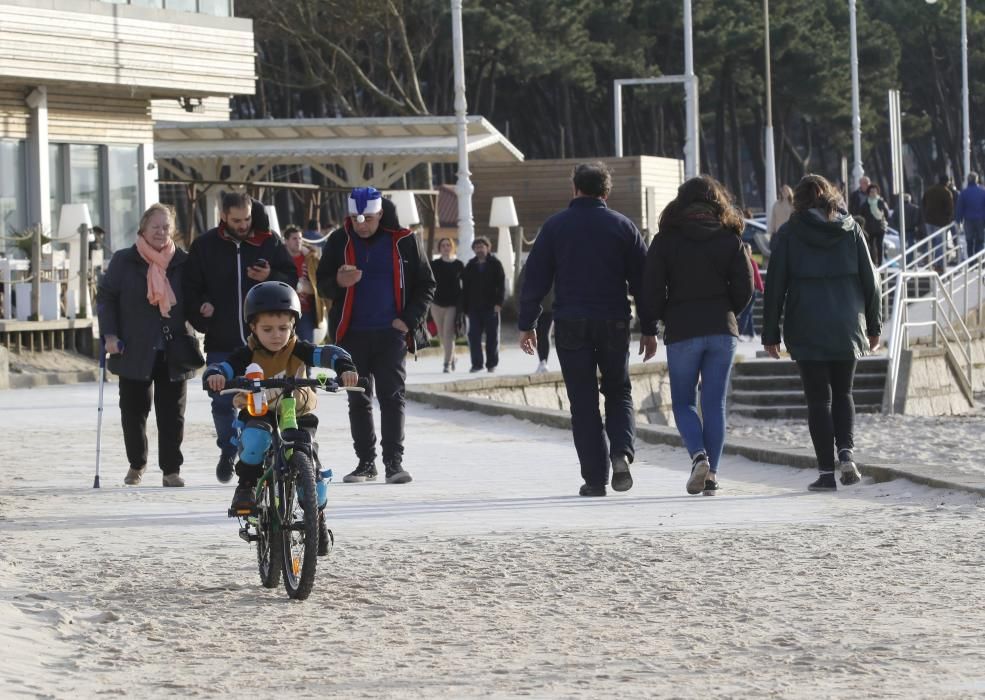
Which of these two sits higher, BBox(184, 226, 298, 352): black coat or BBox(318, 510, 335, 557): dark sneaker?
BBox(184, 226, 298, 352): black coat

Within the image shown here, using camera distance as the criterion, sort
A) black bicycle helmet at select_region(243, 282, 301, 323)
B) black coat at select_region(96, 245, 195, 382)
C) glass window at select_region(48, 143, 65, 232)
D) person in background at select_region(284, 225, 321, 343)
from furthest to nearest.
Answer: glass window at select_region(48, 143, 65, 232) → person in background at select_region(284, 225, 321, 343) → black coat at select_region(96, 245, 195, 382) → black bicycle helmet at select_region(243, 282, 301, 323)

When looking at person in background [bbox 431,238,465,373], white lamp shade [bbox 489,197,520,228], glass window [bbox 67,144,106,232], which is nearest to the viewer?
person in background [bbox 431,238,465,373]

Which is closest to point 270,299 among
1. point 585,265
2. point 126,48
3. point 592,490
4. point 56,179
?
point 585,265

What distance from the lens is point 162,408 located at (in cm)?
1193

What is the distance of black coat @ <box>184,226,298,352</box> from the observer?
11500mm

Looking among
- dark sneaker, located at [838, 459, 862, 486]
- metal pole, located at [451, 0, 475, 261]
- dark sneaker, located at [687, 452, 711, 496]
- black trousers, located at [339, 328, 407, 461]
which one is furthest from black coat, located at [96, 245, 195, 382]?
metal pole, located at [451, 0, 475, 261]

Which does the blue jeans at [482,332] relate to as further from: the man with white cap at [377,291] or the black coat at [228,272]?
the black coat at [228,272]

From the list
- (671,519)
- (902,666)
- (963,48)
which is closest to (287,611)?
(902,666)

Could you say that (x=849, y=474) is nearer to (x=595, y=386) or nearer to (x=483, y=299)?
(x=595, y=386)

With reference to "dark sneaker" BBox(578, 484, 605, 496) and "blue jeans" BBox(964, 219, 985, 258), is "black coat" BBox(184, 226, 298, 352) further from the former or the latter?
"blue jeans" BBox(964, 219, 985, 258)

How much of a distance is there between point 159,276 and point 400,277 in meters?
1.32

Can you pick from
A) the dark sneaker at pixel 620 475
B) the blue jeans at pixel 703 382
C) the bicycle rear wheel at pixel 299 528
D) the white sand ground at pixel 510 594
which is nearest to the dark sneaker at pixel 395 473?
the white sand ground at pixel 510 594

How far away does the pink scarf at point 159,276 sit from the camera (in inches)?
462

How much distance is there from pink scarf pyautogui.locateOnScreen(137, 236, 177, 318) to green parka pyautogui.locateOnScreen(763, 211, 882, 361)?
10.6ft
